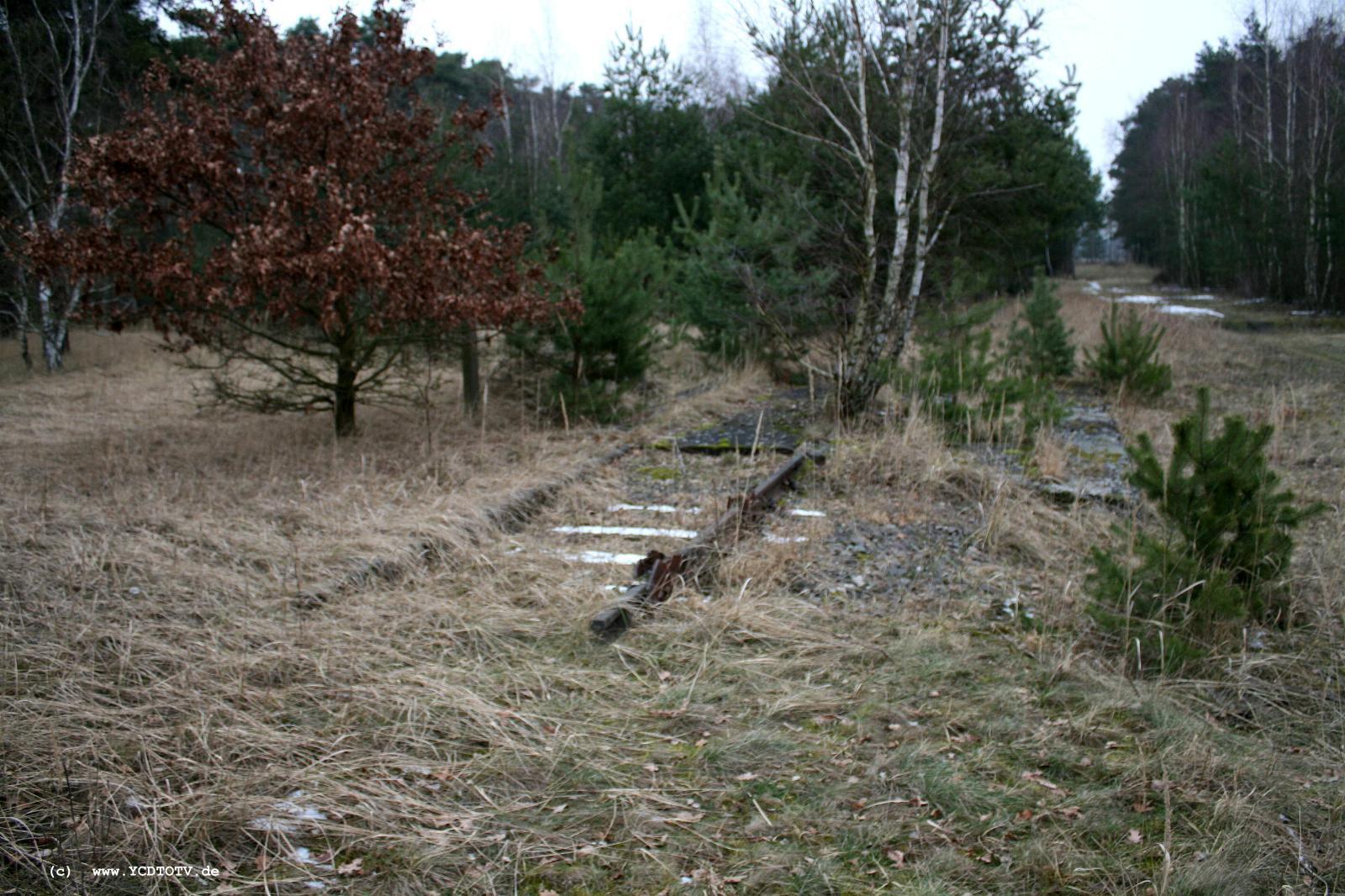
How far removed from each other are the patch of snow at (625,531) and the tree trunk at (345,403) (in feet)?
10.4

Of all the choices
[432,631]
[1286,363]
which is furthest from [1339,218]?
[432,631]

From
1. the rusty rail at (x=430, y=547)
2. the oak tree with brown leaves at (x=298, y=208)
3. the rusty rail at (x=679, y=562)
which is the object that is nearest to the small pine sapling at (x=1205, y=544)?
the rusty rail at (x=679, y=562)

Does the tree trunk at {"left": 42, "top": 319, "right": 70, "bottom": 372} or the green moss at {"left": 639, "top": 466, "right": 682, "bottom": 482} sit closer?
the green moss at {"left": 639, "top": 466, "right": 682, "bottom": 482}

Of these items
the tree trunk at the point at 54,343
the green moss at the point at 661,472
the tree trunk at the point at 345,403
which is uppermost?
the tree trunk at the point at 54,343

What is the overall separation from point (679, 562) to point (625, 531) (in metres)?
1.09

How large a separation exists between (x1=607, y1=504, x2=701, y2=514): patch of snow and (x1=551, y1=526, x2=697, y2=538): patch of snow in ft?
1.30

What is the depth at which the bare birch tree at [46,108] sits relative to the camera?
43.0ft

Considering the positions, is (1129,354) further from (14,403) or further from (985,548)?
(14,403)

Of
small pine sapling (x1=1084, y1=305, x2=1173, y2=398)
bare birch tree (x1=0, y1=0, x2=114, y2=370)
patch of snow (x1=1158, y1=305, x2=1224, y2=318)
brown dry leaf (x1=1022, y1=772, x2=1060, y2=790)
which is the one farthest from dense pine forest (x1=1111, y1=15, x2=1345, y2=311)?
bare birch tree (x1=0, y1=0, x2=114, y2=370)

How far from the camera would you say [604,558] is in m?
5.26

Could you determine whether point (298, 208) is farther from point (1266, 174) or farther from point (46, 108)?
point (1266, 174)

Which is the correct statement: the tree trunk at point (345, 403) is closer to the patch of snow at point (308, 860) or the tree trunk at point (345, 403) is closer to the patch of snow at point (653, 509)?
the patch of snow at point (653, 509)

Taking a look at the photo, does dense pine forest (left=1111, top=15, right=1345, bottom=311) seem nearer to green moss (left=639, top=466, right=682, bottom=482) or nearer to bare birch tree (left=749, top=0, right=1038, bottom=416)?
bare birch tree (left=749, top=0, right=1038, bottom=416)

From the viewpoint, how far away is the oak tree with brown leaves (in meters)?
6.75
